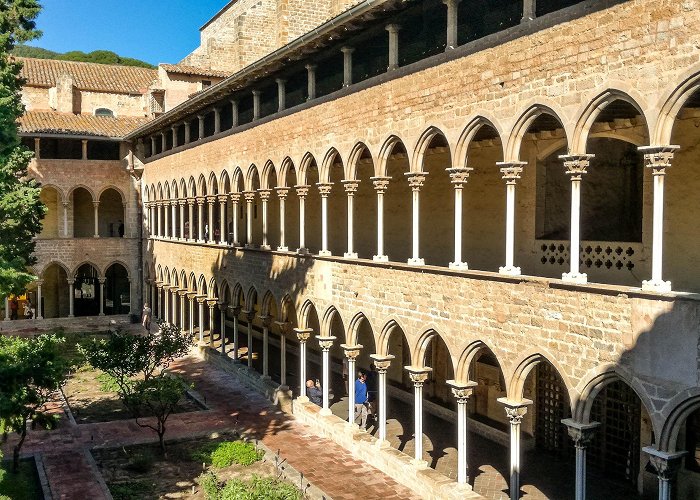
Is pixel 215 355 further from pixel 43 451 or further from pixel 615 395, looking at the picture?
pixel 615 395

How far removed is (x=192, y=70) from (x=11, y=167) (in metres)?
23.1

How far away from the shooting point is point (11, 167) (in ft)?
46.5

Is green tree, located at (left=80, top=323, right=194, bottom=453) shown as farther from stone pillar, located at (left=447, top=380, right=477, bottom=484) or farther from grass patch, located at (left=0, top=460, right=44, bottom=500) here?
stone pillar, located at (left=447, top=380, right=477, bottom=484)

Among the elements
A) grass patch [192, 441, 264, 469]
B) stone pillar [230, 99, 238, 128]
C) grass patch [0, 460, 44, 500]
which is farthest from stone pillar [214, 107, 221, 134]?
grass patch [0, 460, 44, 500]

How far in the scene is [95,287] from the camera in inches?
1580

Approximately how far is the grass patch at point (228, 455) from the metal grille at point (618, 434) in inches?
290

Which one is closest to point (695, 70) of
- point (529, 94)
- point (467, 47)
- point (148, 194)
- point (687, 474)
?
point (529, 94)

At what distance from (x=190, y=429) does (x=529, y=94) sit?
40.0 feet

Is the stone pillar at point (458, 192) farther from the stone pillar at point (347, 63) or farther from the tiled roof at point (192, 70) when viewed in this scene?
the tiled roof at point (192, 70)

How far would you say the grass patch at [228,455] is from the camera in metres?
15.7

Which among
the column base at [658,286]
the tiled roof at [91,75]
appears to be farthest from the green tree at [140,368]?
the tiled roof at [91,75]

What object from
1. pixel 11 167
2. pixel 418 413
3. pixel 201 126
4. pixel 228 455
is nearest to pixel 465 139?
pixel 418 413

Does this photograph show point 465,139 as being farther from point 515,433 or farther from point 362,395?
point 362,395

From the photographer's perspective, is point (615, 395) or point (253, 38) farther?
point (253, 38)
